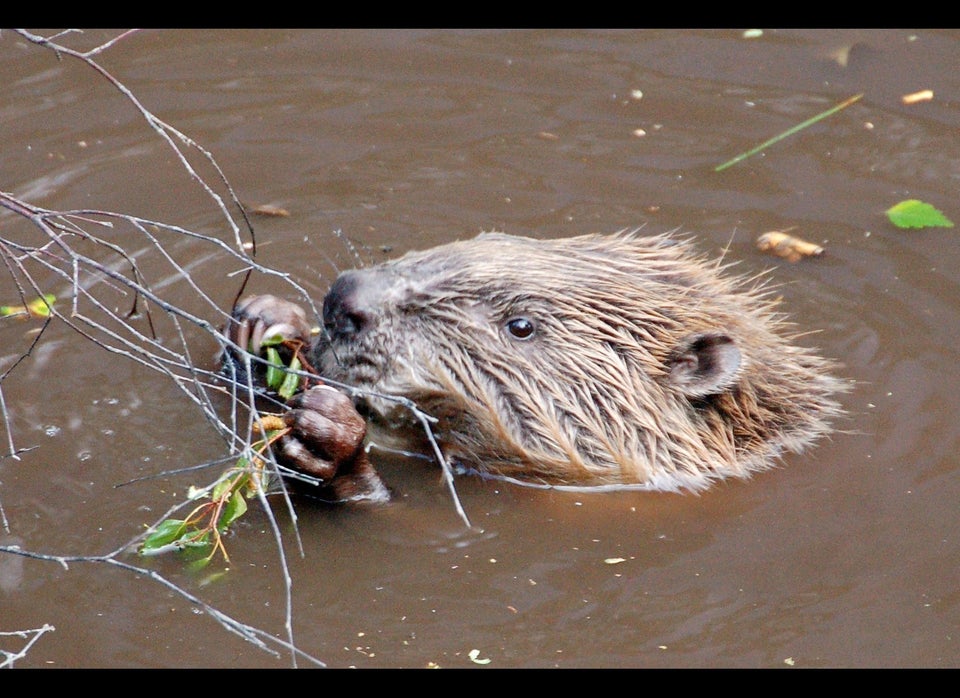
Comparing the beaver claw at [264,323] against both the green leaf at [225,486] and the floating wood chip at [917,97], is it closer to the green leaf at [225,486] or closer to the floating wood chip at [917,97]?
the green leaf at [225,486]

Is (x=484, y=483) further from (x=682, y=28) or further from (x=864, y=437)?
(x=682, y=28)

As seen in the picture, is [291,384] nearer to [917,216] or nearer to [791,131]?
[917,216]

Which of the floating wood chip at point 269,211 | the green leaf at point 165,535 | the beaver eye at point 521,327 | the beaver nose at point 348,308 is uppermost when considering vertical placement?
the beaver nose at point 348,308

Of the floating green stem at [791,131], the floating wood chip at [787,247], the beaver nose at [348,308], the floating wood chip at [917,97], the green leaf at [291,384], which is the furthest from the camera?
the floating wood chip at [917,97]

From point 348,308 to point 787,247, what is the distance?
2126 millimetres

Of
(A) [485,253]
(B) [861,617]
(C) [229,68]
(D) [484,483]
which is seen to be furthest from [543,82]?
(B) [861,617]

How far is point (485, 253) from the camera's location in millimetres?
3740

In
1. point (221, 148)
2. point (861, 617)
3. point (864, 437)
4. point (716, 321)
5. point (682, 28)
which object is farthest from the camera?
point (682, 28)

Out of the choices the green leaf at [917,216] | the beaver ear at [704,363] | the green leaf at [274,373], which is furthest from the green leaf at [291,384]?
the green leaf at [917,216]

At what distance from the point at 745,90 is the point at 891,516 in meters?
2.94

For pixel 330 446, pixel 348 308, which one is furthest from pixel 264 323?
pixel 330 446

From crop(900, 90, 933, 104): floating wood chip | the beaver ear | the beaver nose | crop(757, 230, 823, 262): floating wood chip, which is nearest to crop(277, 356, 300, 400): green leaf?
the beaver nose

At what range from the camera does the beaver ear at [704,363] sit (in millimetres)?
3590

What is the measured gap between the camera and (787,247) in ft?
16.0
